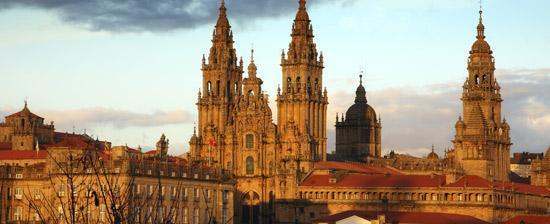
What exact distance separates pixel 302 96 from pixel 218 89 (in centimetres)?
1463

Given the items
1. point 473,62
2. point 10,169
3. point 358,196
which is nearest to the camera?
point 10,169

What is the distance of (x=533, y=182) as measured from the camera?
7815 inches

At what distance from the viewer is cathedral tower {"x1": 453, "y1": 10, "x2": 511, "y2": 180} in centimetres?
18362

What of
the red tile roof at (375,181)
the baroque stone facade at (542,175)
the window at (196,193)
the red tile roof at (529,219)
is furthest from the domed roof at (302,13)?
the window at (196,193)

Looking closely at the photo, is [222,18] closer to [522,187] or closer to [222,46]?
[222,46]

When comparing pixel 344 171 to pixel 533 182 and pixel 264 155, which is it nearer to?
pixel 264 155

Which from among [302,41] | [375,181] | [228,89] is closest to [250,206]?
[375,181]

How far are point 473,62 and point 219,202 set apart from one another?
62921 millimetres

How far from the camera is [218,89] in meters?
190

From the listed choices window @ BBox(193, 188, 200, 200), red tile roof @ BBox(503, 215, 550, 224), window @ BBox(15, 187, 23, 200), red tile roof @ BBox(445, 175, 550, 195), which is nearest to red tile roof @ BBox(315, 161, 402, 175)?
red tile roof @ BBox(445, 175, 550, 195)

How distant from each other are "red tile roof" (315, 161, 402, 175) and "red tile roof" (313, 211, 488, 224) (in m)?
22.0

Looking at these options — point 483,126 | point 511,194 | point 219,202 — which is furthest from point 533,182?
point 219,202

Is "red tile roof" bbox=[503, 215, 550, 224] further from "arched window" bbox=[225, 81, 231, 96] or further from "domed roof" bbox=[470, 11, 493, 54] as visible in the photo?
"arched window" bbox=[225, 81, 231, 96]

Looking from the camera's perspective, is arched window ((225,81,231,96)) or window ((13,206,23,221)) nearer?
window ((13,206,23,221))
